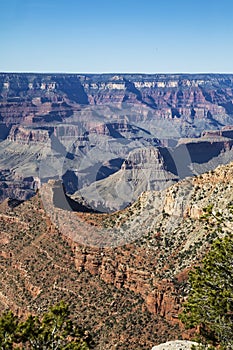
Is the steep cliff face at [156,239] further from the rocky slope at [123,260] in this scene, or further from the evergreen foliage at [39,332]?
the evergreen foliage at [39,332]

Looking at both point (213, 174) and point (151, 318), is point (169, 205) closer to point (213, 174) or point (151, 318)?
point (213, 174)

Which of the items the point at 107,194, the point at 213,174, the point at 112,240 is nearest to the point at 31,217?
the point at 112,240

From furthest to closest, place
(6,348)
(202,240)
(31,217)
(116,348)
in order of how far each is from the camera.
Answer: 1. (31,217)
2. (202,240)
3. (116,348)
4. (6,348)

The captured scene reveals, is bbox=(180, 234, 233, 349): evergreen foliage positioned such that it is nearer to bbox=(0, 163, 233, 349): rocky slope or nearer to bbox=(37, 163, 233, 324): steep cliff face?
bbox=(0, 163, 233, 349): rocky slope

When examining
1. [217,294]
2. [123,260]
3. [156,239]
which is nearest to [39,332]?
[217,294]

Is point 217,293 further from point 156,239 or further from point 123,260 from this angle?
point 156,239

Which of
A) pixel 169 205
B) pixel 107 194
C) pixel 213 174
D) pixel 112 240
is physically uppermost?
pixel 213 174

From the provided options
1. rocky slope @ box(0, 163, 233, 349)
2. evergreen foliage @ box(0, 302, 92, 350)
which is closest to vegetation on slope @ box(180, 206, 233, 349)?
evergreen foliage @ box(0, 302, 92, 350)

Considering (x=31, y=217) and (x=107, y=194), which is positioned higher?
(x=31, y=217)
